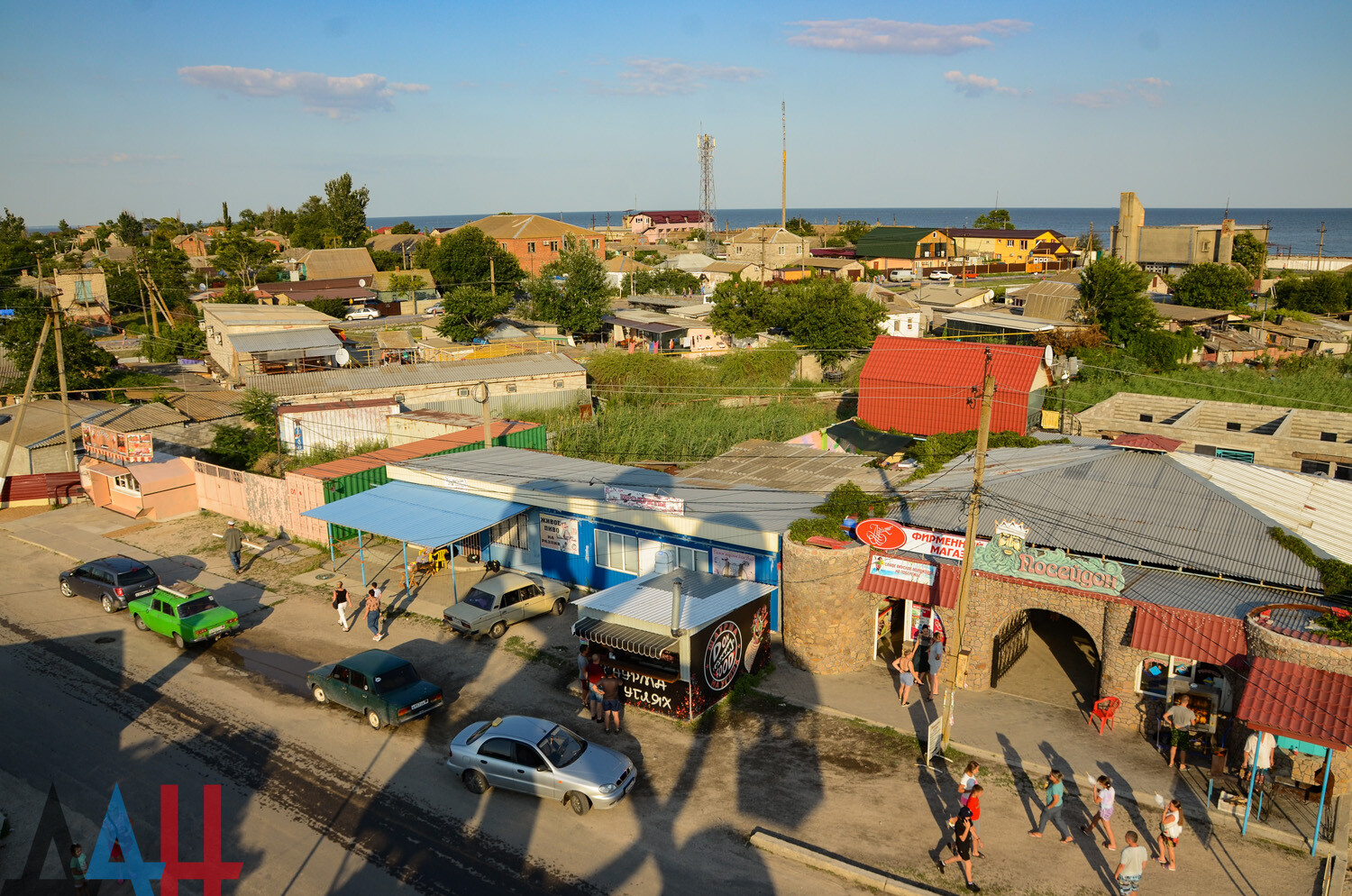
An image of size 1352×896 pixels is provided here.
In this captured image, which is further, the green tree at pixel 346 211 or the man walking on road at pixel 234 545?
the green tree at pixel 346 211

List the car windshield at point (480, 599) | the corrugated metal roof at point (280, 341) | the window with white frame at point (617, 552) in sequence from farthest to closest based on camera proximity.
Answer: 1. the corrugated metal roof at point (280, 341)
2. the window with white frame at point (617, 552)
3. the car windshield at point (480, 599)

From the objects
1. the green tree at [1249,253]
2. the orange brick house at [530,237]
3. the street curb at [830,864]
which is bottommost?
the street curb at [830,864]

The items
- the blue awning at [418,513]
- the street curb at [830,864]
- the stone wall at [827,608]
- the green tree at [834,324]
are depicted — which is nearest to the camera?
the street curb at [830,864]

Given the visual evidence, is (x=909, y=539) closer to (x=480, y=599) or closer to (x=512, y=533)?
(x=480, y=599)

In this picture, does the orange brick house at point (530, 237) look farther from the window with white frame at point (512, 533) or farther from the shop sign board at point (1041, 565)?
the shop sign board at point (1041, 565)

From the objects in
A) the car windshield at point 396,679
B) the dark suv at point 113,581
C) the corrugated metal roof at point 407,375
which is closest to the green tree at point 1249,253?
the corrugated metal roof at point 407,375

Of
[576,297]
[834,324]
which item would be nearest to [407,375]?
[576,297]

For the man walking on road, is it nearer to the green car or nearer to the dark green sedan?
the green car
